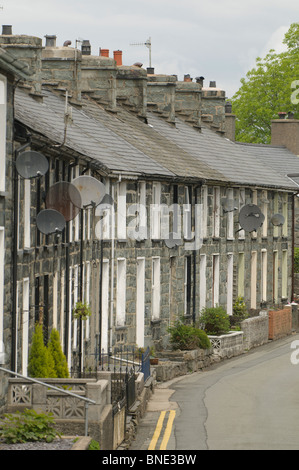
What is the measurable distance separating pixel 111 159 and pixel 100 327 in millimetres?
5340

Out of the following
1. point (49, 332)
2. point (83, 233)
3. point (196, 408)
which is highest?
point (83, 233)

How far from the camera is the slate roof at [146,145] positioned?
3434 cm

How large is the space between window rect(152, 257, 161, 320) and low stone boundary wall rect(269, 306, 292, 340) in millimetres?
11089

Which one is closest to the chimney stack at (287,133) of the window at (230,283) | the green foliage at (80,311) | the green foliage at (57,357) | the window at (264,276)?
the window at (264,276)

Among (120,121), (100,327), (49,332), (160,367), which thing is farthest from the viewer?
(120,121)

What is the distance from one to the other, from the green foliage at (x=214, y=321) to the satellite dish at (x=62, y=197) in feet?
62.3

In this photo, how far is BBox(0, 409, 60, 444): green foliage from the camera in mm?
20172

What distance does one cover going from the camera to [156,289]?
41562mm

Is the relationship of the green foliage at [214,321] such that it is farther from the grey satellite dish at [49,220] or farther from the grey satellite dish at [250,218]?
the grey satellite dish at [49,220]

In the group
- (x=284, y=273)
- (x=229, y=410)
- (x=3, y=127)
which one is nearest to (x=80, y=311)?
(x=229, y=410)

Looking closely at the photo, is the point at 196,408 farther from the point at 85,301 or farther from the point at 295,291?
the point at 295,291

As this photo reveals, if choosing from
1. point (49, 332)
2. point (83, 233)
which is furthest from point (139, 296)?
point (49, 332)

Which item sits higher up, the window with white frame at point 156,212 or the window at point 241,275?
the window with white frame at point 156,212

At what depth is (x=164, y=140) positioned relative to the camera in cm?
4781
